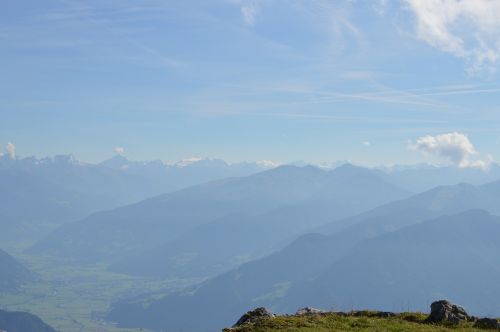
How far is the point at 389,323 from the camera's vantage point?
97.7ft

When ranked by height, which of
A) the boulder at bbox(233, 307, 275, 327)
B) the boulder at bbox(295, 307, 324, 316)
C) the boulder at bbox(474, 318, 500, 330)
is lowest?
the boulder at bbox(233, 307, 275, 327)

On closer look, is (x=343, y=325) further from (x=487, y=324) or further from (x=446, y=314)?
(x=487, y=324)

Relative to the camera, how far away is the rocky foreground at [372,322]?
28219mm

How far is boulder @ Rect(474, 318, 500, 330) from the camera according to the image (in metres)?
28.9

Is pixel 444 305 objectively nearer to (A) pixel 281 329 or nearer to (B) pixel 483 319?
(B) pixel 483 319

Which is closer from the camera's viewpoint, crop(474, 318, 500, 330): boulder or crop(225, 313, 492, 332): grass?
crop(225, 313, 492, 332): grass

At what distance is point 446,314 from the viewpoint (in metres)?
30.4

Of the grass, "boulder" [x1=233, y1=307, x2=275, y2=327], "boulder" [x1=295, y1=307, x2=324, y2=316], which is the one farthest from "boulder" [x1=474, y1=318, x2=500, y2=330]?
"boulder" [x1=233, y1=307, x2=275, y2=327]

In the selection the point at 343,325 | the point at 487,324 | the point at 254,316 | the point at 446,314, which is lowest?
the point at 254,316

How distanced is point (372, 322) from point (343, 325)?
223cm

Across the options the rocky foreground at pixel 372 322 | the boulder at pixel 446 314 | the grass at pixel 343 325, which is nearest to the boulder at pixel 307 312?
the rocky foreground at pixel 372 322

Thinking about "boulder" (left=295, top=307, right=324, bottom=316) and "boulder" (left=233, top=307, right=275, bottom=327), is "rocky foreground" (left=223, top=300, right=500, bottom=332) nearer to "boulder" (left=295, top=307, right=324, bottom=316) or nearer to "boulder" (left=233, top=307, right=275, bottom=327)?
"boulder" (left=233, top=307, right=275, bottom=327)

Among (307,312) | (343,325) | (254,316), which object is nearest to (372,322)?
(343,325)

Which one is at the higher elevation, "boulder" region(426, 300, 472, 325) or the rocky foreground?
"boulder" region(426, 300, 472, 325)
